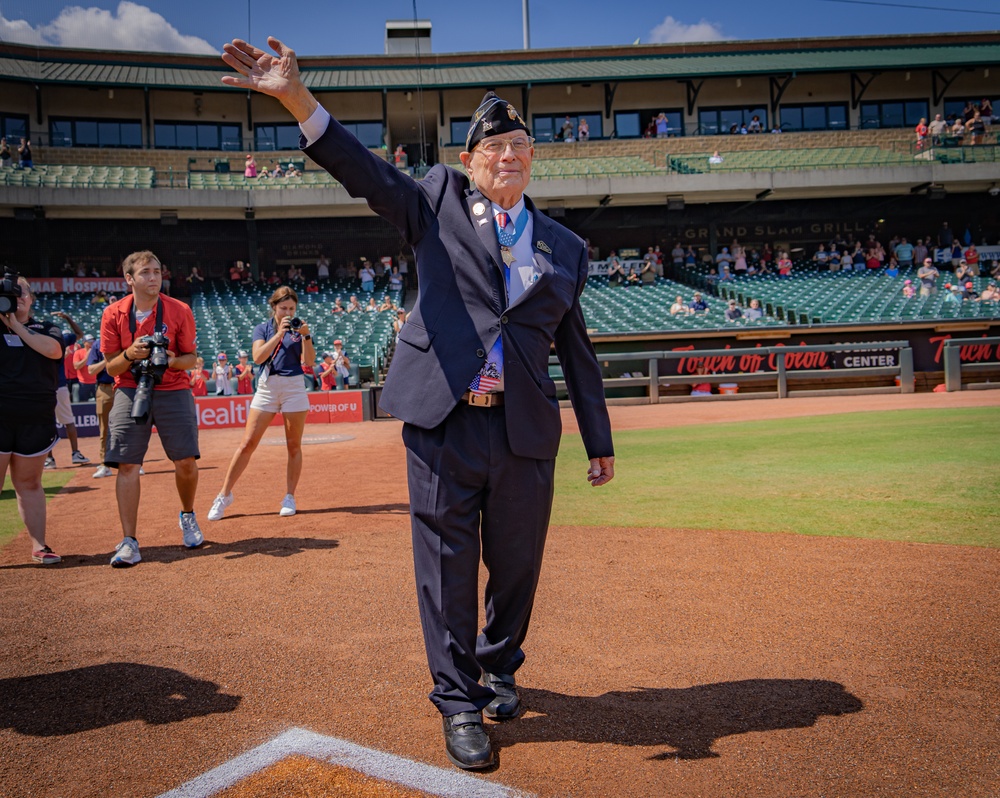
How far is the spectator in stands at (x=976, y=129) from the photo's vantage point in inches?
1221

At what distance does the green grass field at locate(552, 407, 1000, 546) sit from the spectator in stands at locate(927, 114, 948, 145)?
23356mm

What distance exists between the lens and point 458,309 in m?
3.09

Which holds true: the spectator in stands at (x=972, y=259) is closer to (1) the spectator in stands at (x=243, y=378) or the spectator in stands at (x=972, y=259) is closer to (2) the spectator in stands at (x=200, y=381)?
(1) the spectator in stands at (x=243, y=378)

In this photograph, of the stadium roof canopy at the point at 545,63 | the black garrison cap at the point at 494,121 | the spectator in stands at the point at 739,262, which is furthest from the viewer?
the stadium roof canopy at the point at 545,63

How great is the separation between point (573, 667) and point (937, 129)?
36.6m

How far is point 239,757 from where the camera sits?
282cm

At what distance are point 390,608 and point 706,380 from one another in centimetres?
1654

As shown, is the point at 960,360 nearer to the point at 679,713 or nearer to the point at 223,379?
the point at 223,379

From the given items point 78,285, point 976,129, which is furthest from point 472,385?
point 976,129

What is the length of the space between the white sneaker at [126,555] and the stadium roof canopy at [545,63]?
31.1 metres

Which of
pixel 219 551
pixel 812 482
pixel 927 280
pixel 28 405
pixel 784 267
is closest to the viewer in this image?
pixel 28 405

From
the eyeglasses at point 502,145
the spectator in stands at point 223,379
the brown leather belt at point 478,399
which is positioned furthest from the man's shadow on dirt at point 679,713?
the spectator in stands at point 223,379

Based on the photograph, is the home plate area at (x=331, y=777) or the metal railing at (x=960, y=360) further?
the metal railing at (x=960, y=360)

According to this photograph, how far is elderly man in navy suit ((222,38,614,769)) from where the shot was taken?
2.96 m
